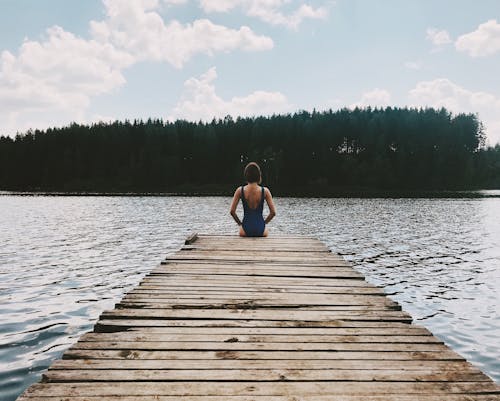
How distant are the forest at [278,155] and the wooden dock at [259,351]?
314ft

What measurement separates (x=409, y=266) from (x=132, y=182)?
113 metres

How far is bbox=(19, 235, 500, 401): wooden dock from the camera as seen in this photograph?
10.3ft

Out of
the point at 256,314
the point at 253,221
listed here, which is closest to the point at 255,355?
the point at 256,314

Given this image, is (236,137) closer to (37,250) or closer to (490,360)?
(37,250)

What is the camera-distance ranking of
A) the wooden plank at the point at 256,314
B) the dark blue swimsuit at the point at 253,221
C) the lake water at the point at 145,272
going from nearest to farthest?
the wooden plank at the point at 256,314
the lake water at the point at 145,272
the dark blue swimsuit at the point at 253,221

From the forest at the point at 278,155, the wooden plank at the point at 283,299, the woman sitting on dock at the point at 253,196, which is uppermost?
the forest at the point at 278,155

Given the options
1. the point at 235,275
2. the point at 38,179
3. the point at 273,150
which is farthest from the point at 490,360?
the point at 38,179

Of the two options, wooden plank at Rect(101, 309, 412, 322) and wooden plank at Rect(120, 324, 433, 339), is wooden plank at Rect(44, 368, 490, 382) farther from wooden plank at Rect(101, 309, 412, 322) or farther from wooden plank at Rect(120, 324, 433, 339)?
wooden plank at Rect(101, 309, 412, 322)

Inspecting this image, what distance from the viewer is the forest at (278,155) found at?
362 ft

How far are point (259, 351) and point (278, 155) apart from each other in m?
110

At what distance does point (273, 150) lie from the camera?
116 meters

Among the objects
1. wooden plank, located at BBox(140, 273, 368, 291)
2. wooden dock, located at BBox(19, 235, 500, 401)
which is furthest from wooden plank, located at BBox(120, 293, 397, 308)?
wooden plank, located at BBox(140, 273, 368, 291)

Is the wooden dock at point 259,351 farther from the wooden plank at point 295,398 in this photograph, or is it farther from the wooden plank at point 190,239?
the wooden plank at point 190,239

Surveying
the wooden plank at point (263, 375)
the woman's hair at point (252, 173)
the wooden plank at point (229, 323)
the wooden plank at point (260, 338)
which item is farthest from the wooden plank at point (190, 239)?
the wooden plank at point (263, 375)
